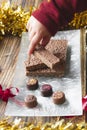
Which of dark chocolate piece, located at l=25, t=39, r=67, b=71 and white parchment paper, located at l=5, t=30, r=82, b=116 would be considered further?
dark chocolate piece, located at l=25, t=39, r=67, b=71

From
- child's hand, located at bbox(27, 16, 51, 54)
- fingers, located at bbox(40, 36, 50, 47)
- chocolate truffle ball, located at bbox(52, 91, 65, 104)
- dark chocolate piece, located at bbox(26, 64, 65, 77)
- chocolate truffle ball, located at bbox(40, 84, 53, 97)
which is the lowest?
chocolate truffle ball, located at bbox(52, 91, 65, 104)

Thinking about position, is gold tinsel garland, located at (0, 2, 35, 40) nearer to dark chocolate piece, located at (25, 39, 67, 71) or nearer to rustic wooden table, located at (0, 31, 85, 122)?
rustic wooden table, located at (0, 31, 85, 122)

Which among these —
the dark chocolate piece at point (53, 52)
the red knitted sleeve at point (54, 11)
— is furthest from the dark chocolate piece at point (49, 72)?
the red knitted sleeve at point (54, 11)

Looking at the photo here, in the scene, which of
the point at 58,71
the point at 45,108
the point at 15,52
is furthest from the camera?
the point at 15,52

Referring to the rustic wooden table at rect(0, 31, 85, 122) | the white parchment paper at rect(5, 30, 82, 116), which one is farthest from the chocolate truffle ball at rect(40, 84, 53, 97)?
the rustic wooden table at rect(0, 31, 85, 122)

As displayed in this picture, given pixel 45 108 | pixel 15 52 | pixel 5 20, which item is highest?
pixel 5 20

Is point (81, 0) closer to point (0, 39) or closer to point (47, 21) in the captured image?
point (47, 21)

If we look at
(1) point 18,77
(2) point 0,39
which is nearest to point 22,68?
(1) point 18,77

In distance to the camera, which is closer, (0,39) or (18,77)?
(18,77)
